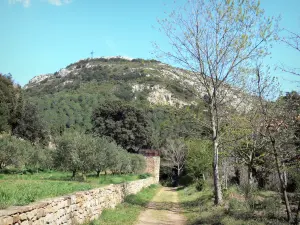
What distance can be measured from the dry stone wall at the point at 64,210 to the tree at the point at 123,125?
4852 cm

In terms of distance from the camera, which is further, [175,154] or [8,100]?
[175,154]

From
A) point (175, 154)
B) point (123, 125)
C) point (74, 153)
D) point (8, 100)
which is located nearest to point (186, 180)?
point (175, 154)

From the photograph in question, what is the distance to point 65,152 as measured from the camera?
78.9 ft

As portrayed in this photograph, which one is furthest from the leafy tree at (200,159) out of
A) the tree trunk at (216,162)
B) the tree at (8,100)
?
the tree at (8,100)

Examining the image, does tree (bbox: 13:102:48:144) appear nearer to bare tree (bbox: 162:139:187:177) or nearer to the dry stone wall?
bare tree (bbox: 162:139:187:177)

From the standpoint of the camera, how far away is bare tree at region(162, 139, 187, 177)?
56.7 metres

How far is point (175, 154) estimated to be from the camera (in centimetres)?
5822

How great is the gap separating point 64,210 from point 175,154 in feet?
167

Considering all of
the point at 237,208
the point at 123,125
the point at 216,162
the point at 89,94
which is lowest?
the point at 237,208

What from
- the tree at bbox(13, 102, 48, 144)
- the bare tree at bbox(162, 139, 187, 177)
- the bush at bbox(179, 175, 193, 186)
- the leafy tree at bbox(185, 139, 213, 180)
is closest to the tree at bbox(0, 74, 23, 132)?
the tree at bbox(13, 102, 48, 144)

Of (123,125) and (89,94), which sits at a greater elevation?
(89,94)

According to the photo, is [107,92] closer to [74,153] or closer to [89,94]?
[89,94]

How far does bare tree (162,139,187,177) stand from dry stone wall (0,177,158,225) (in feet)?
142

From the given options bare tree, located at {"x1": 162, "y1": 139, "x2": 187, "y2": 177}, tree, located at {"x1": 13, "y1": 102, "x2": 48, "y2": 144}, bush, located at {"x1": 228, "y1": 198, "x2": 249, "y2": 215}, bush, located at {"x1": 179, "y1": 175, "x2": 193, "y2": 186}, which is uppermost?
tree, located at {"x1": 13, "y1": 102, "x2": 48, "y2": 144}
